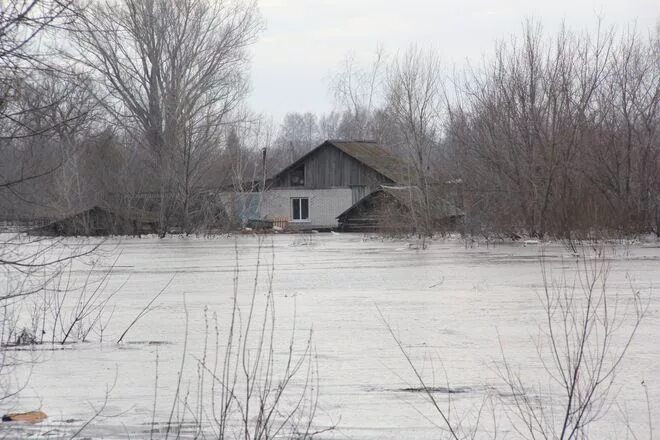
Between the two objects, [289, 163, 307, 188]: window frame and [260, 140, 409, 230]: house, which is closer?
[260, 140, 409, 230]: house

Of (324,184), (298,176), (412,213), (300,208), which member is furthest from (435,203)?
(298,176)

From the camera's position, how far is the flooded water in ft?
20.4

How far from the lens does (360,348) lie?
28.9 ft

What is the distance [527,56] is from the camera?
3164 cm

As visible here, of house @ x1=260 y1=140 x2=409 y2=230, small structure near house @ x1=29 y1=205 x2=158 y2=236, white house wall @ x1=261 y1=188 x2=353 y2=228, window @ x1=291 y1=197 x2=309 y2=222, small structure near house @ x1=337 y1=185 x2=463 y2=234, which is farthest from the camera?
window @ x1=291 y1=197 x2=309 y2=222

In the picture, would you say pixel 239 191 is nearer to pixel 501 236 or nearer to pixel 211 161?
pixel 211 161

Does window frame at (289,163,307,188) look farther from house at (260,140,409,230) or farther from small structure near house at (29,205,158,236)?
small structure near house at (29,205,158,236)

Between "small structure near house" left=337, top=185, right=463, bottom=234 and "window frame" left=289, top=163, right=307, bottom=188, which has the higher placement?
"window frame" left=289, top=163, right=307, bottom=188

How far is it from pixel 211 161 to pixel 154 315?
37199 mm

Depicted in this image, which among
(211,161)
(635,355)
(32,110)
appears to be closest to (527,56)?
(211,161)

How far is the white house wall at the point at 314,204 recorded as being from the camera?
52.8 meters

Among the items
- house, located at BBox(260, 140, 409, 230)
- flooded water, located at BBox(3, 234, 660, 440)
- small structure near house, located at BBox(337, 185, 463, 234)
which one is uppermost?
house, located at BBox(260, 140, 409, 230)

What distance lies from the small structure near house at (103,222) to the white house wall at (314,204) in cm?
1034

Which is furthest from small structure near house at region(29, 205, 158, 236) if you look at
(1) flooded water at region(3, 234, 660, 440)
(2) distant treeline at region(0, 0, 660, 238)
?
(1) flooded water at region(3, 234, 660, 440)
